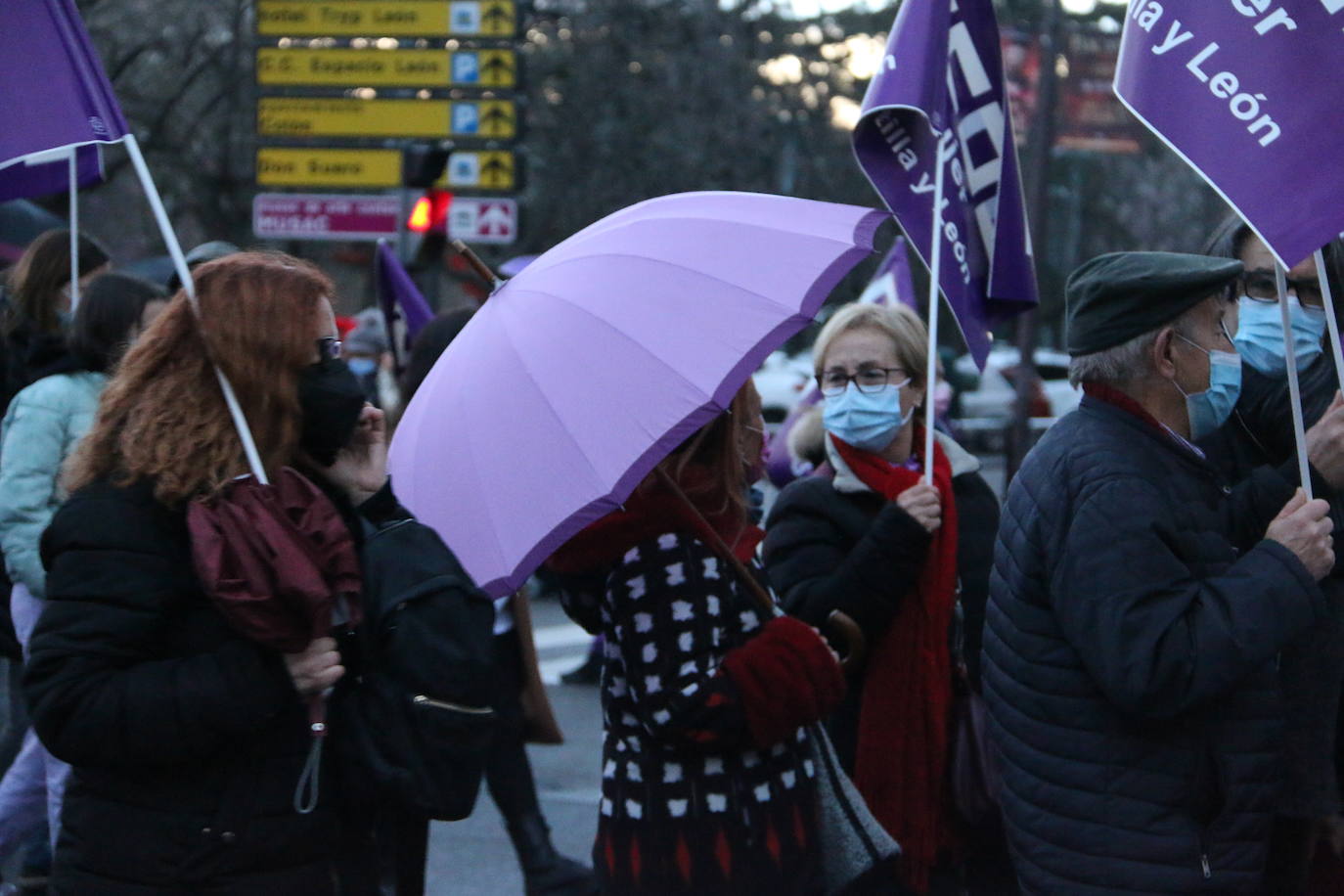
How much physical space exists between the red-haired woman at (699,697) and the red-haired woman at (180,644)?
72 centimetres

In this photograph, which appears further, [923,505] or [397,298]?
[397,298]

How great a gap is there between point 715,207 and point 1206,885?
1500 millimetres

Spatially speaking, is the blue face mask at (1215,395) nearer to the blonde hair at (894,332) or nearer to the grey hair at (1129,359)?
the grey hair at (1129,359)

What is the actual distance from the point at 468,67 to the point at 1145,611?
478 inches

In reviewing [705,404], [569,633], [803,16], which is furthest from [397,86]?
[803,16]

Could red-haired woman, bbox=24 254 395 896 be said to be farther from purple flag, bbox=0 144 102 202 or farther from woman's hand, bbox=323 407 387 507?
Answer: purple flag, bbox=0 144 102 202

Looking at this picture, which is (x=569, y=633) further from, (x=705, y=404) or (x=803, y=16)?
(x=803, y=16)

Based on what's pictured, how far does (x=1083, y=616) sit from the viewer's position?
277cm

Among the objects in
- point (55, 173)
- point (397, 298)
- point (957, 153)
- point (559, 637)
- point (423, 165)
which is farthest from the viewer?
point (423, 165)

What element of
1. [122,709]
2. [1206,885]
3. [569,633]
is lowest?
[569,633]

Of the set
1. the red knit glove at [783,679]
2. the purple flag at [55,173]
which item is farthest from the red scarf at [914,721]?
the purple flag at [55,173]

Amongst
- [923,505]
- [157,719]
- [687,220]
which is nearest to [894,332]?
[923,505]

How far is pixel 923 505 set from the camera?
12.5ft

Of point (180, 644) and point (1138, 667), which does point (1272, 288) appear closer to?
point (1138, 667)
